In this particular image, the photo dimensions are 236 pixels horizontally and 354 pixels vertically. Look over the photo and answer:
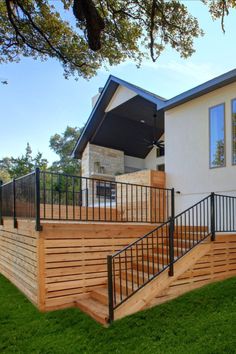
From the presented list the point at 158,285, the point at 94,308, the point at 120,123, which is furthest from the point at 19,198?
the point at 120,123

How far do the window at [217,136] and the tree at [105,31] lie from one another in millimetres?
1725

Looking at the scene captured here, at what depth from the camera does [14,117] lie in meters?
21.0

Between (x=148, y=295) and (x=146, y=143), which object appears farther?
(x=146, y=143)

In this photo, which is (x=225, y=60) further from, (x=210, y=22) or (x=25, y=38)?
(x=25, y=38)

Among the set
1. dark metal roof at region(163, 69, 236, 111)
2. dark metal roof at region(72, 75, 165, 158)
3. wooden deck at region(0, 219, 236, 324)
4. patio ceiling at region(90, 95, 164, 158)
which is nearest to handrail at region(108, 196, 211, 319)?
wooden deck at region(0, 219, 236, 324)

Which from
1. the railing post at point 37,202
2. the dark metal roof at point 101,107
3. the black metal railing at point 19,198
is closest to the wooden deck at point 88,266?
the railing post at point 37,202

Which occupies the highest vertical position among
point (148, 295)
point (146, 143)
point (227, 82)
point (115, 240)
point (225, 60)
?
point (225, 60)

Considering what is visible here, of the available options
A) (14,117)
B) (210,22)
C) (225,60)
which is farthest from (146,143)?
(14,117)

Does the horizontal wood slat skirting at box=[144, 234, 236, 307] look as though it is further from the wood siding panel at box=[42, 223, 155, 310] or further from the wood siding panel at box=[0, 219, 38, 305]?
the wood siding panel at box=[0, 219, 38, 305]

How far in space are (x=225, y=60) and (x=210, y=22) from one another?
1.21 m

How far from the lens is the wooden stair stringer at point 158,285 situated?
4234 millimetres

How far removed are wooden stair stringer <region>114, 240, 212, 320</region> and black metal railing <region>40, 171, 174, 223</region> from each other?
1.14 meters

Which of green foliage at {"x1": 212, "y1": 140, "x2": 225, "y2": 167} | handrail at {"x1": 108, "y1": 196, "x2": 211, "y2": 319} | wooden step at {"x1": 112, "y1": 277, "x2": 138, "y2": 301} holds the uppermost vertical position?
green foliage at {"x1": 212, "y1": 140, "x2": 225, "y2": 167}

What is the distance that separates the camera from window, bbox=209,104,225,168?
7.32 metres
